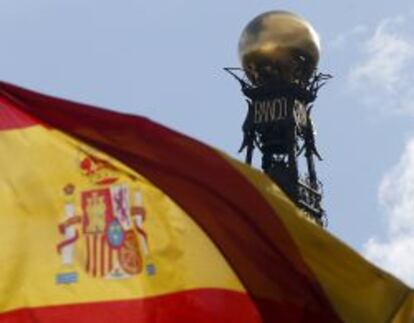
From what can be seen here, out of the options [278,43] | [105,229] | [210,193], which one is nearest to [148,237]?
[105,229]

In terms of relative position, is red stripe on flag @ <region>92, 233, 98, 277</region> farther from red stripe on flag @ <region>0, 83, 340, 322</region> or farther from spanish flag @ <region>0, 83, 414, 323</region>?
red stripe on flag @ <region>0, 83, 340, 322</region>

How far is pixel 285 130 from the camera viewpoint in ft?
190

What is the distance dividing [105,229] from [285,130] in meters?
49.9

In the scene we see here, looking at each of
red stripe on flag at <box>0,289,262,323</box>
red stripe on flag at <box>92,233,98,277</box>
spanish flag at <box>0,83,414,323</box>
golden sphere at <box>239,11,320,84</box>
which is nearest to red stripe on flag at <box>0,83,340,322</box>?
spanish flag at <box>0,83,414,323</box>

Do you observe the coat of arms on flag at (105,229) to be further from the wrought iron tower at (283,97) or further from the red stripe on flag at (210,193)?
the wrought iron tower at (283,97)

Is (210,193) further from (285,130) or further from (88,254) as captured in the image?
(285,130)

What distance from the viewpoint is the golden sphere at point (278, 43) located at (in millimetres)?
52531

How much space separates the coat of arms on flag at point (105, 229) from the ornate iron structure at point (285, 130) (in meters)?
47.5

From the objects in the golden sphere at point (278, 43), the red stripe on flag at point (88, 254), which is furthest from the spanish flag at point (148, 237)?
the golden sphere at point (278, 43)

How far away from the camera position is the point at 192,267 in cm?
810

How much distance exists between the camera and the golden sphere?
172 feet

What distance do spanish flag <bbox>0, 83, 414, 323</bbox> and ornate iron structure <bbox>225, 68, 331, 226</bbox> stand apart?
47.0 m

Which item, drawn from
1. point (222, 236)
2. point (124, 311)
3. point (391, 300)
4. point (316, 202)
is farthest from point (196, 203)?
point (316, 202)

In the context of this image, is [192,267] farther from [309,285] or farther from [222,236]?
[309,285]
